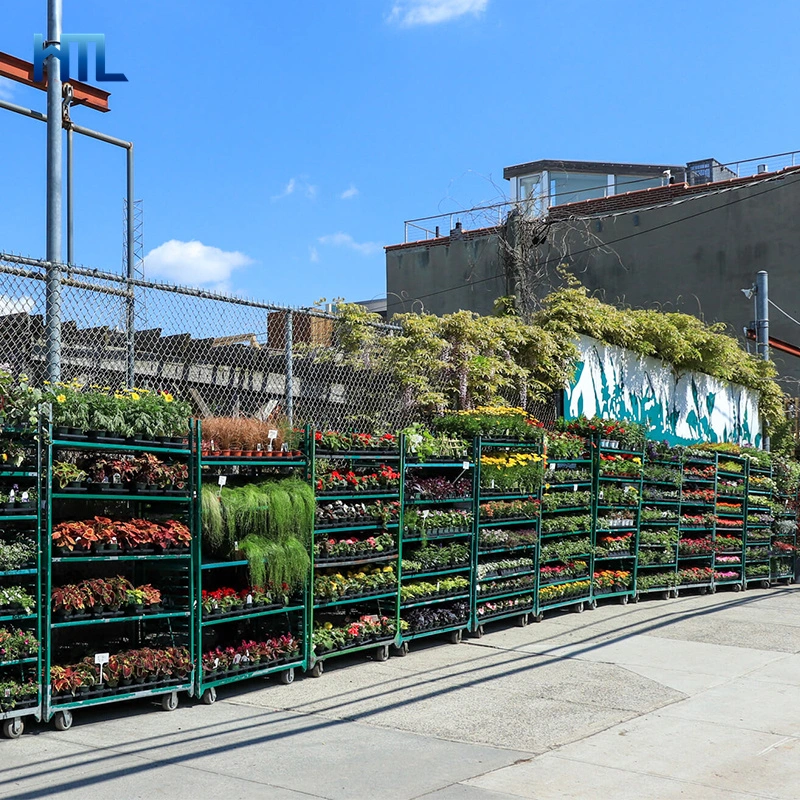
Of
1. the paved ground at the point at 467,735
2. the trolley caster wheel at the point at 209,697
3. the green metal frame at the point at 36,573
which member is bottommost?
the paved ground at the point at 467,735

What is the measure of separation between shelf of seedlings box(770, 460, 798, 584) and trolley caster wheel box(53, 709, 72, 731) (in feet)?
44.5

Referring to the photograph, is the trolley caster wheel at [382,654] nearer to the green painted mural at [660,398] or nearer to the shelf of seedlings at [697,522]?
the green painted mural at [660,398]

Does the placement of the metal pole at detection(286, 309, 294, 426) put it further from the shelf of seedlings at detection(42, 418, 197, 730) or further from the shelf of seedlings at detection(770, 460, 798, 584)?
the shelf of seedlings at detection(770, 460, 798, 584)

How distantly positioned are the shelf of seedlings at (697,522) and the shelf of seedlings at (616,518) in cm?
132

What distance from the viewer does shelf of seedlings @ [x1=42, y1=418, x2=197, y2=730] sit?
23.0 ft

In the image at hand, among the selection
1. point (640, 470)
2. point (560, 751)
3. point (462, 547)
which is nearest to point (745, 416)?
point (640, 470)

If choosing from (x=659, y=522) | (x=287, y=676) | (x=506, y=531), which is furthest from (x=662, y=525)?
(x=287, y=676)

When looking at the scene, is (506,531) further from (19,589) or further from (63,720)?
(19,589)

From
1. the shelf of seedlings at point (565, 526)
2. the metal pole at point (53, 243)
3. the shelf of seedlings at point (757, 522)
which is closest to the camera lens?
the metal pole at point (53, 243)

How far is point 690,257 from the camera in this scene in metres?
22.4

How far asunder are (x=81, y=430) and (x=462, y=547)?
495 cm

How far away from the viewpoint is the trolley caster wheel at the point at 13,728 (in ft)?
21.7

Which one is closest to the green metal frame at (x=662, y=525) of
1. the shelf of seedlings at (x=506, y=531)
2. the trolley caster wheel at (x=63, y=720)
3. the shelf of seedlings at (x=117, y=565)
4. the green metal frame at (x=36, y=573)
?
the shelf of seedlings at (x=506, y=531)

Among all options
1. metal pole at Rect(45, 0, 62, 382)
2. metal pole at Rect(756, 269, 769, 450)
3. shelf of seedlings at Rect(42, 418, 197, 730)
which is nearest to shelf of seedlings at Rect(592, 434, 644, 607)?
metal pole at Rect(756, 269, 769, 450)
